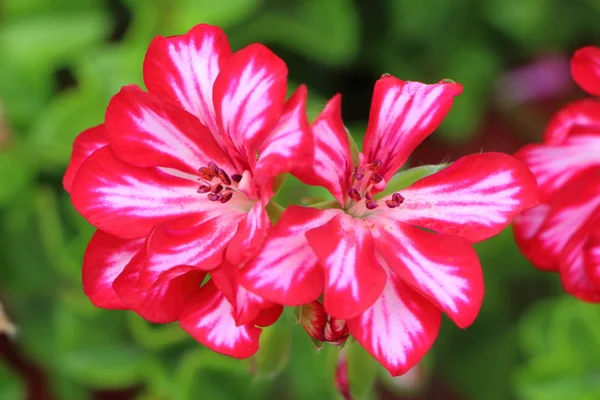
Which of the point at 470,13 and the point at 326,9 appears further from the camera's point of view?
the point at 470,13

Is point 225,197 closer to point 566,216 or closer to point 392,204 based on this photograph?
point 392,204

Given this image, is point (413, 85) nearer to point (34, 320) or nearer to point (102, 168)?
point (102, 168)

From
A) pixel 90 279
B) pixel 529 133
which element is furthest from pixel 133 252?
pixel 529 133

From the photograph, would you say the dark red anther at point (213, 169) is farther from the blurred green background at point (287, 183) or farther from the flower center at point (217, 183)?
the blurred green background at point (287, 183)

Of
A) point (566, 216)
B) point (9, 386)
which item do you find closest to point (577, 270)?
point (566, 216)

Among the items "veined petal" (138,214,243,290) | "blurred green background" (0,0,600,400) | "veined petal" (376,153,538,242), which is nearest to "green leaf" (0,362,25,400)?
"blurred green background" (0,0,600,400)

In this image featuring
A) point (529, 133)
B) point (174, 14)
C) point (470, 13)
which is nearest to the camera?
point (174, 14)

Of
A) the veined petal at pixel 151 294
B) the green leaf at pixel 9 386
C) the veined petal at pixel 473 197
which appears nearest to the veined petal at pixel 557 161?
the veined petal at pixel 473 197

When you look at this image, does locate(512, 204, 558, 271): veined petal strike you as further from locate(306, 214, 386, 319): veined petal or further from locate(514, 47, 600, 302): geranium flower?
locate(306, 214, 386, 319): veined petal
